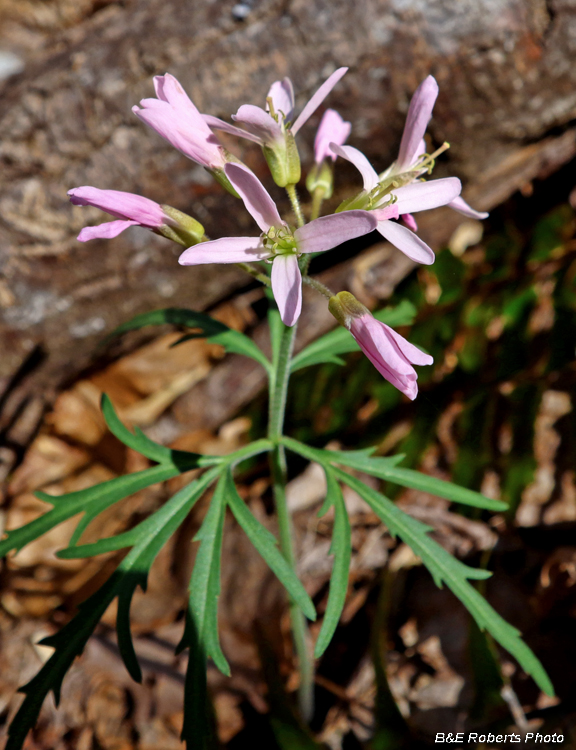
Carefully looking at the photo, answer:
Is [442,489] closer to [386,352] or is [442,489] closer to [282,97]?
[386,352]

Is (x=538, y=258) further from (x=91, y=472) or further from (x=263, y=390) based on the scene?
(x=91, y=472)

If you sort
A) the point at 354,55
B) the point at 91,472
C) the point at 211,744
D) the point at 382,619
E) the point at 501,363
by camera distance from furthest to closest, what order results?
the point at 91,472
the point at 501,363
the point at 354,55
the point at 382,619
the point at 211,744

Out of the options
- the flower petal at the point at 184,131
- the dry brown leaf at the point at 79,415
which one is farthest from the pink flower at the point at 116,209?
the dry brown leaf at the point at 79,415

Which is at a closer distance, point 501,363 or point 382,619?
point 382,619

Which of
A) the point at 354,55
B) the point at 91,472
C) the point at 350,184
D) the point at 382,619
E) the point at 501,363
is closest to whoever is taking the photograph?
the point at 382,619

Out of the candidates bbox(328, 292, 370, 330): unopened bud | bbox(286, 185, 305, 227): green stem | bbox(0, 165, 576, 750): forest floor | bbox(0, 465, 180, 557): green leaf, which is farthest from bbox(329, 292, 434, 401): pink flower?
bbox(0, 165, 576, 750): forest floor

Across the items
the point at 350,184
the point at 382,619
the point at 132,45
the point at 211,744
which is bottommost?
the point at 382,619

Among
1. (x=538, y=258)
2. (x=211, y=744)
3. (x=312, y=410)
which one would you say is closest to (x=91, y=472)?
(x=312, y=410)
